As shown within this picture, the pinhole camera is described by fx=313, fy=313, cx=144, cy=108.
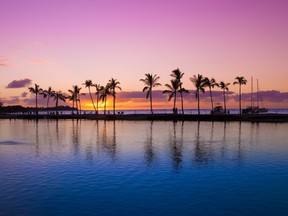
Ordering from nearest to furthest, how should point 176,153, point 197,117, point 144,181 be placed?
point 144,181, point 176,153, point 197,117

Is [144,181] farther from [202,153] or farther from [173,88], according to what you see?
[173,88]

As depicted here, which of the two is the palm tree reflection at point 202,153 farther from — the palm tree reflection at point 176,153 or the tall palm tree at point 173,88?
the tall palm tree at point 173,88

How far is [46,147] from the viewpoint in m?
39.2

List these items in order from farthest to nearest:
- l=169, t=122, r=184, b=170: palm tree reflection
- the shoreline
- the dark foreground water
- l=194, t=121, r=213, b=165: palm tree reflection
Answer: the shoreline, l=194, t=121, r=213, b=165: palm tree reflection, l=169, t=122, r=184, b=170: palm tree reflection, the dark foreground water

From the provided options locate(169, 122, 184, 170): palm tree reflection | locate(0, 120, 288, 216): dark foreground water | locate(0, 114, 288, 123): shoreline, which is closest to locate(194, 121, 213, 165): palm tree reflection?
locate(0, 120, 288, 216): dark foreground water

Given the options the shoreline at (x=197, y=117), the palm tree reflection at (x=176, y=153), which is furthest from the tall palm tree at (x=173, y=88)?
the palm tree reflection at (x=176, y=153)

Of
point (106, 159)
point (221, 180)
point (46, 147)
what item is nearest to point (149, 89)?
point (46, 147)

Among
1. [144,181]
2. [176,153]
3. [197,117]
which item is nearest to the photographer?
[144,181]

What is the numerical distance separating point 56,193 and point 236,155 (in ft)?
66.7

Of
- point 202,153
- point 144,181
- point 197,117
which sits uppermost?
point 197,117

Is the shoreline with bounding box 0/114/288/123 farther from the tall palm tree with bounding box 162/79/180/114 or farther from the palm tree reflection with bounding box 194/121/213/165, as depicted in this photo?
the palm tree reflection with bounding box 194/121/213/165

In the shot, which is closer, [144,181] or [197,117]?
[144,181]

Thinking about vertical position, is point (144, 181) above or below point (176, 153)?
below

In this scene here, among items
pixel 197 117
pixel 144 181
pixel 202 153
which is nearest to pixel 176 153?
pixel 202 153
